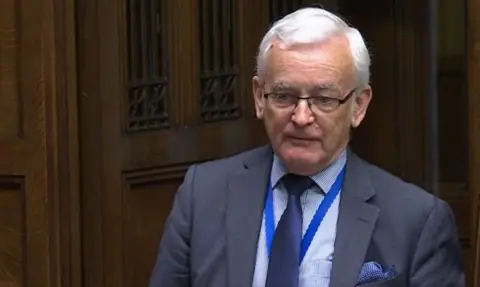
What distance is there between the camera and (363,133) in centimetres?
412

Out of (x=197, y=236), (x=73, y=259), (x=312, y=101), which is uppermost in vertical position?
(x=312, y=101)

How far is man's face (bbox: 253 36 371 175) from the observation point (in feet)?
7.43

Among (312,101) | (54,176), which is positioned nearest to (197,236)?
(312,101)

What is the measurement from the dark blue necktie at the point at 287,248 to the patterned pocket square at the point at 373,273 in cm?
13

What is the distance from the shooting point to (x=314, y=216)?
236 centimetres

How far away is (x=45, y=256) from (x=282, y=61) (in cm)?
138

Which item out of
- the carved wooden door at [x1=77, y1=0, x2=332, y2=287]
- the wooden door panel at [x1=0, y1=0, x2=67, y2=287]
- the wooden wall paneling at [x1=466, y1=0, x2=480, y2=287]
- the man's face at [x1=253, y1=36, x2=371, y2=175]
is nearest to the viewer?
the man's face at [x1=253, y1=36, x2=371, y2=175]

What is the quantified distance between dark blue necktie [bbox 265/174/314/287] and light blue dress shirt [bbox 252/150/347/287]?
0.07ft

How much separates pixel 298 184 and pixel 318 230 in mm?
103

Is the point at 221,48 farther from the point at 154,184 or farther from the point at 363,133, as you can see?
the point at 363,133

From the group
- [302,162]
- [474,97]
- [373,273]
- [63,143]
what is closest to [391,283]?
[373,273]

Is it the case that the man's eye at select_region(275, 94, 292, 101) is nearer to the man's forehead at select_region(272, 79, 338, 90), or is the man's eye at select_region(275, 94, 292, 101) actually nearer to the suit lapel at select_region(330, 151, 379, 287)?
the man's forehead at select_region(272, 79, 338, 90)

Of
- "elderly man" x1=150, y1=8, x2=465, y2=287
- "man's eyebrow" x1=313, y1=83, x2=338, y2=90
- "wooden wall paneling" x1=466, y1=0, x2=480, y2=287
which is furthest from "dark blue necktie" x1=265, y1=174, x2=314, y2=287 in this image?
"wooden wall paneling" x1=466, y1=0, x2=480, y2=287

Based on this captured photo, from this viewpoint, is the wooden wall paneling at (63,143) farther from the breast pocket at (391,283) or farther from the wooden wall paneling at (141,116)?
the breast pocket at (391,283)
